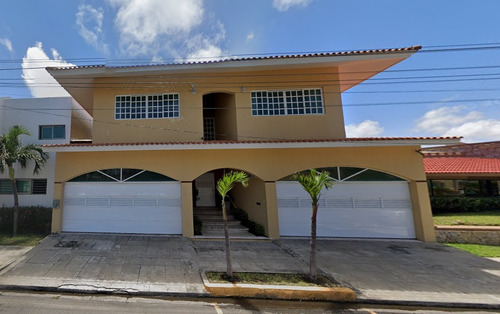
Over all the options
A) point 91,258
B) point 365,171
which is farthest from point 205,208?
point 365,171

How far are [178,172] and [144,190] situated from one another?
161cm

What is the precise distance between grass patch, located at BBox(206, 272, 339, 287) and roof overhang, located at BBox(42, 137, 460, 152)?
15.4ft

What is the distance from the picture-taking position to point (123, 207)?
31.2 ft

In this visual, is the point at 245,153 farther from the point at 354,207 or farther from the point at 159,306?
the point at 159,306

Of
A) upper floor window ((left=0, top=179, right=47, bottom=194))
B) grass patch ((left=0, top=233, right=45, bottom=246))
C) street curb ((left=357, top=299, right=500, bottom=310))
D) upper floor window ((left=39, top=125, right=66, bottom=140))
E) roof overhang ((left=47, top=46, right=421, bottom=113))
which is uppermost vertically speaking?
roof overhang ((left=47, top=46, right=421, bottom=113))

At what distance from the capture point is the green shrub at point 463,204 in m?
12.9

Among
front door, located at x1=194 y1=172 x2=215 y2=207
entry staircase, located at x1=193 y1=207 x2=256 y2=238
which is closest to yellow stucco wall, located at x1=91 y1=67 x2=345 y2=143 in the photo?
front door, located at x1=194 y1=172 x2=215 y2=207

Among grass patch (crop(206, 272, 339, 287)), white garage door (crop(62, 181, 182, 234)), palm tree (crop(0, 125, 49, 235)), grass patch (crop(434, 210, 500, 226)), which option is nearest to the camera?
grass patch (crop(206, 272, 339, 287))

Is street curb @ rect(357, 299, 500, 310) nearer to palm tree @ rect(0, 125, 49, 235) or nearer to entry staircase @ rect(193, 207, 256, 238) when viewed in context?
entry staircase @ rect(193, 207, 256, 238)

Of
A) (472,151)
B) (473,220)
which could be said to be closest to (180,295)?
(473,220)

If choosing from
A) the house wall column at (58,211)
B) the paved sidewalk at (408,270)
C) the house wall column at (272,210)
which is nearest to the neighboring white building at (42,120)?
the house wall column at (58,211)

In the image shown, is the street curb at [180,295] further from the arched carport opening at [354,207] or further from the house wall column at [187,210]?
the arched carport opening at [354,207]

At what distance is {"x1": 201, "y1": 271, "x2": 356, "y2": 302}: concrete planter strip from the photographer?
17.4ft

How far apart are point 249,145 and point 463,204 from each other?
13.1m
